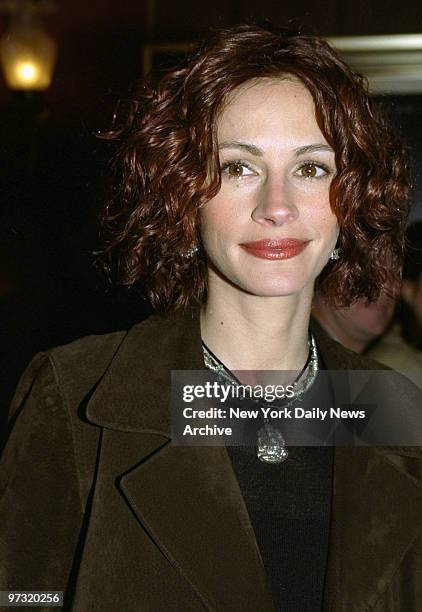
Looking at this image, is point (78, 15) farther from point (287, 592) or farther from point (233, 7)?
point (287, 592)

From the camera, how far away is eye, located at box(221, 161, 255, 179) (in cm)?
108

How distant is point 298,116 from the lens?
1.09 metres

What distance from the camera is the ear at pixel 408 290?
153 centimetres

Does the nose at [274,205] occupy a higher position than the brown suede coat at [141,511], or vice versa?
the nose at [274,205]

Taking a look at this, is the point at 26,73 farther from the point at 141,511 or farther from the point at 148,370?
the point at 141,511

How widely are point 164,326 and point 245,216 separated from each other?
22 cm

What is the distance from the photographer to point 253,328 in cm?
117

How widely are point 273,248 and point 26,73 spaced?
0.69m

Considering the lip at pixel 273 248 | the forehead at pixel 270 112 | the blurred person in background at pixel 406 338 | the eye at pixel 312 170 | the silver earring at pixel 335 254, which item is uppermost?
the forehead at pixel 270 112

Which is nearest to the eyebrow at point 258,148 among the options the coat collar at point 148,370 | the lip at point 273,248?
the lip at point 273,248

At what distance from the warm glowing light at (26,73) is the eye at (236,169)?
583 millimetres

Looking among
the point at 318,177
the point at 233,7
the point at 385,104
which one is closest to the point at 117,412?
the point at 318,177

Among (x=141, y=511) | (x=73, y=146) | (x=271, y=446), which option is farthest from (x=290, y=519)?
(x=73, y=146)

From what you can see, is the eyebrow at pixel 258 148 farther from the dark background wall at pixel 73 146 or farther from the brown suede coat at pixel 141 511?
the dark background wall at pixel 73 146
